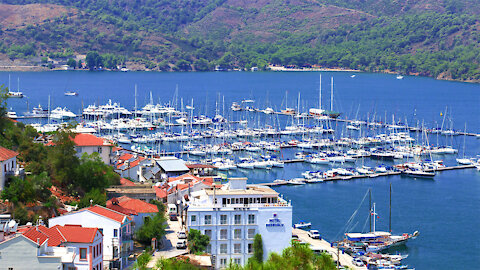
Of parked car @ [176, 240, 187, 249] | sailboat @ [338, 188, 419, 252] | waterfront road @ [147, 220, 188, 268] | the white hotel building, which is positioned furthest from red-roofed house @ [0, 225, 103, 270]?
sailboat @ [338, 188, 419, 252]

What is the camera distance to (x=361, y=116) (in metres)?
103

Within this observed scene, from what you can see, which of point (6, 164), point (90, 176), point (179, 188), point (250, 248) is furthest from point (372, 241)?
point (6, 164)

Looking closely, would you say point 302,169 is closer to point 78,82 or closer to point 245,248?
point 245,248

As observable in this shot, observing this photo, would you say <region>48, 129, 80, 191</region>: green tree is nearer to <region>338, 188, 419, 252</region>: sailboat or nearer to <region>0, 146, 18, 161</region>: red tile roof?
<region>0, 146, 18, 161</region>: red tile roof

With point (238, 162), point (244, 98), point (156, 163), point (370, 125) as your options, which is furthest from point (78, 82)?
point (156, 163)

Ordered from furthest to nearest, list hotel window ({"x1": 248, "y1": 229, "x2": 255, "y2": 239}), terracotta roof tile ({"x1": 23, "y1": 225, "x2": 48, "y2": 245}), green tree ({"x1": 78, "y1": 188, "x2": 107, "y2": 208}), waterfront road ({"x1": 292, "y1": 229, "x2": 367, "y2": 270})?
waterfront road ({"x1": 292, "y1": 229, "x2": 367, "y2": 270}), green tree ({"x1": 78, "y1": 188, "x2": 107, "y2": 208}), hotel window ({"x1": 248, "y1": 229, "x2": 255, "y2": 239}), terracotta roof tile ({"x1": 23, "y1": 225, "x2": 48, "y2": 245})

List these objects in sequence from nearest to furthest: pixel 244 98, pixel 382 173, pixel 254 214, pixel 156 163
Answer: pixel 254 214
pixel 156 163
pixel 382 173
pixel 244 98

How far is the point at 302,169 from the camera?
208 ft

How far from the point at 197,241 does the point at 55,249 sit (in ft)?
26.3

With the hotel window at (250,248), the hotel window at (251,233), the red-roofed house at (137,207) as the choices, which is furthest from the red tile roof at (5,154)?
the hotel window at (250,248)

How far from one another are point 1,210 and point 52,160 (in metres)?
6.76

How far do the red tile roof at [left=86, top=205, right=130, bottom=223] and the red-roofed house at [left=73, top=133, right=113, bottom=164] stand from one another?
12487 mm

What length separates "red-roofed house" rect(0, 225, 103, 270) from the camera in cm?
2294

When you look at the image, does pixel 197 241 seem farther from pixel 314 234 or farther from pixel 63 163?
pixel 314 234
